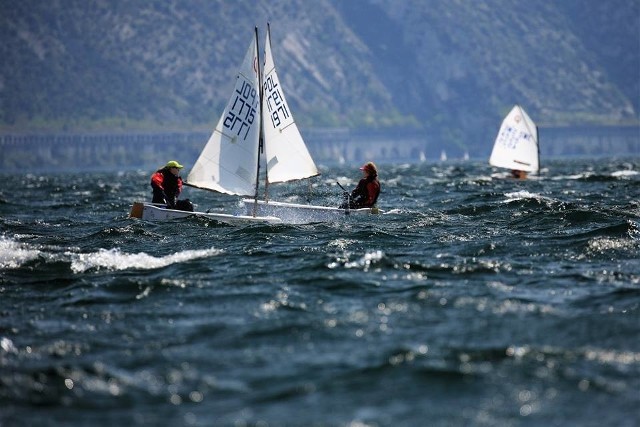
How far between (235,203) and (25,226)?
13.6 metres

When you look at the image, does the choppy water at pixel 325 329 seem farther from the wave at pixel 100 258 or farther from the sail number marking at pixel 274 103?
the sail number marking at pixel 274 103

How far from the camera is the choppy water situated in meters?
11.5

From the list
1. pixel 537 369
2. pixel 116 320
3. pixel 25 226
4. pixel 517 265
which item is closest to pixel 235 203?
pixel 25 226

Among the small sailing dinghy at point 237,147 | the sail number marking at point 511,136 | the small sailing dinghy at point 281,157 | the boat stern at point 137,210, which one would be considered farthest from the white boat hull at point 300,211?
the sail number marking at point 511,136

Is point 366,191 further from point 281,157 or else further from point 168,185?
point 168,185

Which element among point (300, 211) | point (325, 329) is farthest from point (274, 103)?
point (325, 329)

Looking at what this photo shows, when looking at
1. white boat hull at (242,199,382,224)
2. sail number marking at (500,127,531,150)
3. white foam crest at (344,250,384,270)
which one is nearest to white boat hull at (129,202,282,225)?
white boat hull at (242,199,382,224)

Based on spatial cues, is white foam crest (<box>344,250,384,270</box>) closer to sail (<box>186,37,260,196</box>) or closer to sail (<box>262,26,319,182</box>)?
sail (<box>186,37,260,196</box>)

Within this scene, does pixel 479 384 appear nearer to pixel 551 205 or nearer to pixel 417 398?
pixel 417 398

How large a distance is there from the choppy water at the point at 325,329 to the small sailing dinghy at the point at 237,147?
11.6 feet

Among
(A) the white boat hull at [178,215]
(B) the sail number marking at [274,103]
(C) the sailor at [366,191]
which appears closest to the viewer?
(A) the white boat hull at [178,215]

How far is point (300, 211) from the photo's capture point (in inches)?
1149

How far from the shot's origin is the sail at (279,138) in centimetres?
2923

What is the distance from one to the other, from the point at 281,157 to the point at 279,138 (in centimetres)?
50
